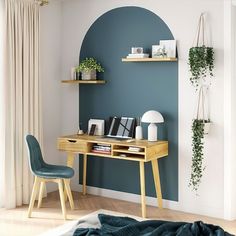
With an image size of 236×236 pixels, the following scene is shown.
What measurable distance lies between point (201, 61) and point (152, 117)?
2.71 feet

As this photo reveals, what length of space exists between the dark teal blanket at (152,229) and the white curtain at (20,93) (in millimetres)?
2223

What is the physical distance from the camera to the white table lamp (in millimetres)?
4695

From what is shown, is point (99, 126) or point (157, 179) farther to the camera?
point (99, 126)

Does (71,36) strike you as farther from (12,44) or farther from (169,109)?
(169,109)

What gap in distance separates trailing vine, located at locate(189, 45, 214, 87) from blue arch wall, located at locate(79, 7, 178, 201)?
1.04 ft

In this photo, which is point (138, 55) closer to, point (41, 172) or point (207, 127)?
point (207, 127)

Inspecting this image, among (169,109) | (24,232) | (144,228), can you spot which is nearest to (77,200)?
(24,232)

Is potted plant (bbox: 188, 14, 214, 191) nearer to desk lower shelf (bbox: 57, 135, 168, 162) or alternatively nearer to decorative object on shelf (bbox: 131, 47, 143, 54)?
desk lower shelf (bbox: 57, 135, 168, 162)

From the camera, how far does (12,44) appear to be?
4.86 metres

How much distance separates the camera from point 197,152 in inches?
181

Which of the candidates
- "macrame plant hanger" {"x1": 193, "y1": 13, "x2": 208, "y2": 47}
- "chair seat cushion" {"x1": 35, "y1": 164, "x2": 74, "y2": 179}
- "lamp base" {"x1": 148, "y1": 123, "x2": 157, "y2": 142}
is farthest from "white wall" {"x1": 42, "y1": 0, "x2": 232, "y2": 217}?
"chair seat cushion" {"x1": 35, "y1": 164, "x2": 74, "y2": 179}

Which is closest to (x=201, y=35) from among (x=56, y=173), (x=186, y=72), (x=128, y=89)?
(x=186, y=72)

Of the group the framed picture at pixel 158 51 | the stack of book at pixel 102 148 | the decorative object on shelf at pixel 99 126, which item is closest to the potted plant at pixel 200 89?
the framed picture at pixel 158 51

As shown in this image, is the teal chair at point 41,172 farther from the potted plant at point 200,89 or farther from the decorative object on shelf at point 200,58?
the decorative object on shelf at point 200,58
